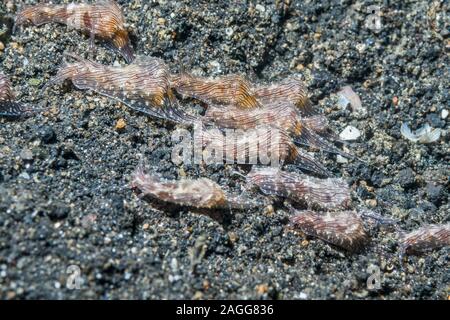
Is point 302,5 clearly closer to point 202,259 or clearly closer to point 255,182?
point 255,182

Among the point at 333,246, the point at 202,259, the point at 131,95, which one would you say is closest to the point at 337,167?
the point at 333,246

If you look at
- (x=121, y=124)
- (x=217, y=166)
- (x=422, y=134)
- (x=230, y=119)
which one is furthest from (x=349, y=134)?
(x=121, y=124)

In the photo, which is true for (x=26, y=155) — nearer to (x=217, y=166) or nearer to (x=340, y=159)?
(x=217, y=166)

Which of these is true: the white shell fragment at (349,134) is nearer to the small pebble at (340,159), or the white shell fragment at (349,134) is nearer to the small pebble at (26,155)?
the small pebble at (340,159)

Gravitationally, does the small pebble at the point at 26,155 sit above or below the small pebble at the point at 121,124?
below

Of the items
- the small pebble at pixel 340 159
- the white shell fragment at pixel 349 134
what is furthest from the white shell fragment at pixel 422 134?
the small pebble at pixel 340 159

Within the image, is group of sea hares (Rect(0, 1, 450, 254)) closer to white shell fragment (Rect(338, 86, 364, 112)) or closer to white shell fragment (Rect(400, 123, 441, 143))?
white shell fragment (Rect(338, 86, 364, 112))
